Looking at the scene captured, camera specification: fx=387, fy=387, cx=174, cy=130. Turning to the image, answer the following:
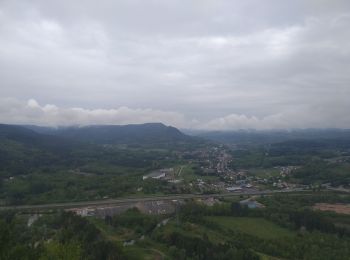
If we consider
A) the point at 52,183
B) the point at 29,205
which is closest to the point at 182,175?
the point at 52,183

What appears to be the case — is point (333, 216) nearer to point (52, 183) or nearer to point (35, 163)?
point (52, 183)

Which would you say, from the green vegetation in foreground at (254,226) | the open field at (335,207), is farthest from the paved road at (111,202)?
the green vegetation in foreground at (254,226)

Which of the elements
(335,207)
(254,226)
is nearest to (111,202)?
(254,226)

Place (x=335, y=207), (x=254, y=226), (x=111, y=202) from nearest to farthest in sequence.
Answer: (x=254, y=226)
(x=335, y=207)
(x=111, y=202)

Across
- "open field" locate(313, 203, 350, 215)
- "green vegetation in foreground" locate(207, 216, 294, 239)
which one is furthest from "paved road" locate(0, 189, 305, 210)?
"green vegetation in foreground" locate(207, 216, 294, 239)

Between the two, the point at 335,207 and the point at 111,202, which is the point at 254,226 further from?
the point at 111,202
